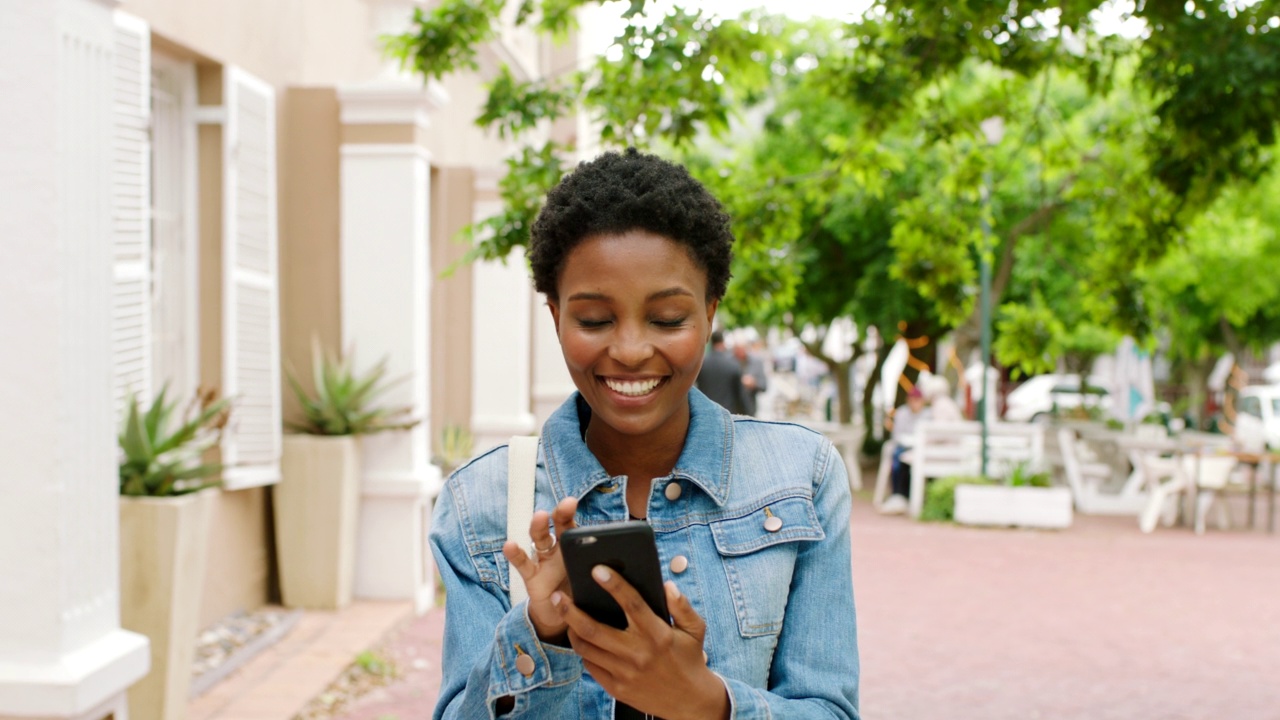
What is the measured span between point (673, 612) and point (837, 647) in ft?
1.28

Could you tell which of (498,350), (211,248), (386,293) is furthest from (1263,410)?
(211,248)

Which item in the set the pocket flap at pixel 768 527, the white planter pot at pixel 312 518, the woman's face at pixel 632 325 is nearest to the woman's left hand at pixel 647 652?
the pocket flap at pixel 768 527

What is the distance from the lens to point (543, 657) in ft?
4.89

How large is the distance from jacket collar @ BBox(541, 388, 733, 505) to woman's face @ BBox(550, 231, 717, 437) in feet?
0.24

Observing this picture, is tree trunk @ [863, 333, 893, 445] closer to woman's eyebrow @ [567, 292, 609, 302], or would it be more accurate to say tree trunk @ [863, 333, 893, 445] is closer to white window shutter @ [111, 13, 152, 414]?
white window shutter @ [111, 13, 152, 414]

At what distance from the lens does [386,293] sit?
7277 mm

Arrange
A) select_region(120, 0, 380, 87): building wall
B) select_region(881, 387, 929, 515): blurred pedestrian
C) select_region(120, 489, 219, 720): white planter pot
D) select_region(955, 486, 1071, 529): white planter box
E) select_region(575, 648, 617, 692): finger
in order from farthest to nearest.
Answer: select_region(881, 387, 929, 515): blurred pedestrian
select_region(955, 486, 1071, 529): white planter box
select_region(120, 0, 380, 87): building wall
select_region(120, 489, 219, 720): white planter pot
select_region(575, 648, 617, 692): finger

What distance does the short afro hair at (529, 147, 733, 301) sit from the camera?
1678 millimetres

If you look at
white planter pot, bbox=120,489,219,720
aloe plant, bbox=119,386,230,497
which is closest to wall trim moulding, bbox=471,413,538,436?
aloe plant, bbox=119,386,230,497

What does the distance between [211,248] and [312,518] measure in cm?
167

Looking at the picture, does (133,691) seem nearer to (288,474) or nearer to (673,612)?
(288,474)

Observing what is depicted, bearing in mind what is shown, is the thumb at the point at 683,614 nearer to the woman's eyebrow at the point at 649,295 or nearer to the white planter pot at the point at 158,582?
the woman's eyebrow at the point at 649,295

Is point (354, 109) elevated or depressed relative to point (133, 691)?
elevated

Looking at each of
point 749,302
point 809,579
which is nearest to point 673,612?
point 809,579
